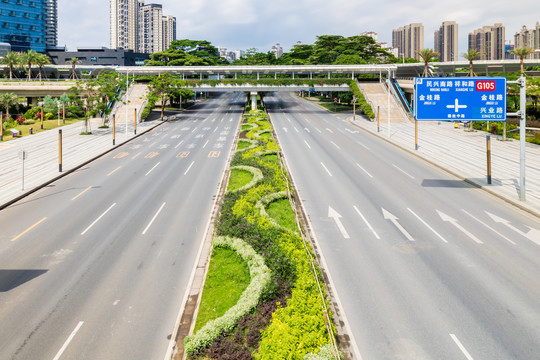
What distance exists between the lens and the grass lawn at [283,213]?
18.7m

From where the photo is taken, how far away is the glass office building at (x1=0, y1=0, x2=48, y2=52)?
14638cm

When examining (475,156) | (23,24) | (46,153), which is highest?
(23,24)

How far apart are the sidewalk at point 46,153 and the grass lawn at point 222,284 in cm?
1594

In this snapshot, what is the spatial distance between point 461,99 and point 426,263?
561 inches

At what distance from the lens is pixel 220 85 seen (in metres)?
74.5

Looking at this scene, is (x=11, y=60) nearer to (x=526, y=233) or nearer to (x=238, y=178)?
(x=238, y=178)

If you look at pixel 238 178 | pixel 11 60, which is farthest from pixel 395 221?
pixel 11 60

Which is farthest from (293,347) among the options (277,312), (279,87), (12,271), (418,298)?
(279,87)

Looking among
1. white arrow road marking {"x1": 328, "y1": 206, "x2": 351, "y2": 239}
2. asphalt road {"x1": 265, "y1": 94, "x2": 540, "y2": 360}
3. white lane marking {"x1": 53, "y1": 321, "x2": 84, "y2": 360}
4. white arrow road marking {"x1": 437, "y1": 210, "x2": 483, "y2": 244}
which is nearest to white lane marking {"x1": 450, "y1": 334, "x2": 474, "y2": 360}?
asphalt road {"x1": 265, "y1": 94, "x2": 540, "y2": 360}

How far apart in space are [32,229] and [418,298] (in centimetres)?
1846

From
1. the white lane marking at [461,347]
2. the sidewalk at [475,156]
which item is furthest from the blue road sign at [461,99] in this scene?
the white lane marking at [461,347]

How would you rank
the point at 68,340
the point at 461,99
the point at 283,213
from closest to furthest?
the point at 68,340, the point at 283,213, the point at 461,99

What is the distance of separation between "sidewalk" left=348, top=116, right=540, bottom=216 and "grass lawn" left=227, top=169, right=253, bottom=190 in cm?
1683

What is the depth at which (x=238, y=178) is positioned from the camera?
27719 millimetres
